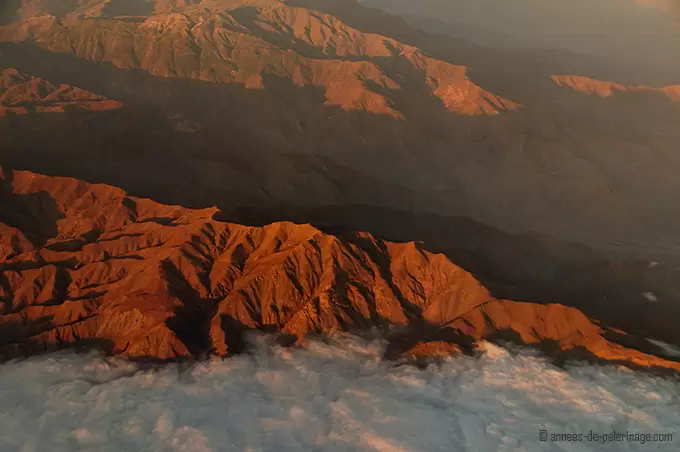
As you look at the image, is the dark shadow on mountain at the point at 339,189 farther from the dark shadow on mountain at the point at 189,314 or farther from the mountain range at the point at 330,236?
the dark shadow on mountain at the point at 189,314

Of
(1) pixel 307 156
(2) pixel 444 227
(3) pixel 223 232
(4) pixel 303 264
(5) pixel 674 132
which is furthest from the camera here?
(5) pixel 674 132

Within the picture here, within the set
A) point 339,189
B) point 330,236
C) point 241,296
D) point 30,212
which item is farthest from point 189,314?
point 339,189

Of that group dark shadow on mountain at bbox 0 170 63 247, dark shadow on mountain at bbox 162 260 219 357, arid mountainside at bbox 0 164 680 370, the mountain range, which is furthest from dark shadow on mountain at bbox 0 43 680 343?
dark shadow on mountain at bbox 162 260 219 357

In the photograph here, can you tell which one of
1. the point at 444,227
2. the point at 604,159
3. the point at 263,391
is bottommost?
the point at 263,391

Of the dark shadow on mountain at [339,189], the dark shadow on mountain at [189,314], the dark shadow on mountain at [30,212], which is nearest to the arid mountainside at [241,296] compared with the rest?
the dark shadow on mountain at [189,314]

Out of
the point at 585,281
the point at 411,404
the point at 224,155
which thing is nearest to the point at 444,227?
the point at 585,281

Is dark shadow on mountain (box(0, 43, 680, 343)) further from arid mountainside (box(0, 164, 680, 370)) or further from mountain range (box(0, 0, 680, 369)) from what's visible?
arid mountainside (box(0, 164, 680, 370))

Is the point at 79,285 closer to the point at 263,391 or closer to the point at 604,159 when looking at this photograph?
the point at 263,391

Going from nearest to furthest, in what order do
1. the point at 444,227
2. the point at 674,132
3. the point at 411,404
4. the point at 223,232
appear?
1. the point at 411,404
2. the point at 223,232
3. the point at 444,227
4. the point at 674,132

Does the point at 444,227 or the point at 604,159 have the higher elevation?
the point at 604,159
